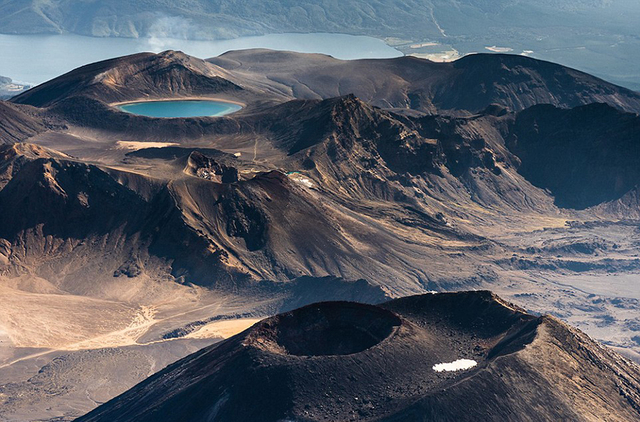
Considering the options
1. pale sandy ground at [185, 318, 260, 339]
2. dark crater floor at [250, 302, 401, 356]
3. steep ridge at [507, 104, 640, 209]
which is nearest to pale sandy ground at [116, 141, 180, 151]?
steep ridge at [507, 104, 640, 209]

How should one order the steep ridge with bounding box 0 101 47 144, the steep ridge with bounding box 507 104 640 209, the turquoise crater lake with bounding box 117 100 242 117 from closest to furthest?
1. the steep ridge with bounding box 507 104 640 209
2. the steep ridge with bounding box 0 101 47 144
3. the turquoise crater lake with bounding box 117 100 242 117

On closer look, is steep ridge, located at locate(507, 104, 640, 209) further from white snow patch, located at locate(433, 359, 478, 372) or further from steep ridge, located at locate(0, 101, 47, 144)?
white snow patch, located at locate(433, 359, 478, 372)

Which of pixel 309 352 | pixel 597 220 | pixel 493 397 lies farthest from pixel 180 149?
pixel 493 397

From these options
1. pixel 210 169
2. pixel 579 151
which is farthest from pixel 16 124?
pixel 579 151

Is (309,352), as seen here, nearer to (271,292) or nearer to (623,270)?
(271,292)

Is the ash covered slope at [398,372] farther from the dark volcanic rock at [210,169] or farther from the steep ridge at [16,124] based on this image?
the steep ridge at [16,124]

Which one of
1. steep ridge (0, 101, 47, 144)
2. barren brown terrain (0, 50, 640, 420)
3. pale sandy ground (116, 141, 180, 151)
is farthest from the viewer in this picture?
steep ridge (0, 101, 47, 144)

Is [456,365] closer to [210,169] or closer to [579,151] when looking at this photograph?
[210,169]
